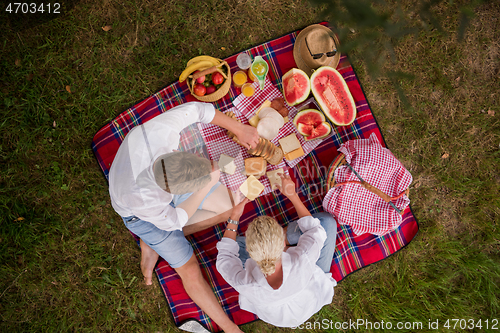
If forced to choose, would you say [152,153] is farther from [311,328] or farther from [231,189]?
[311,328]

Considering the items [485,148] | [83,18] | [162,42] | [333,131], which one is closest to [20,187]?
[83,18]

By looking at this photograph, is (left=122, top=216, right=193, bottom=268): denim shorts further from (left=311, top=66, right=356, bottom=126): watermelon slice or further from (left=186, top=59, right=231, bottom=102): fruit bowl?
(left=311, top=66, right=356, bottom=126): watermelon slice

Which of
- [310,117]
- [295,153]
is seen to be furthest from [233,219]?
[310,117]

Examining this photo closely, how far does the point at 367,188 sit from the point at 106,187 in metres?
3.10

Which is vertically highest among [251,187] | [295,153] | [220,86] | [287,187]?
[220,86]

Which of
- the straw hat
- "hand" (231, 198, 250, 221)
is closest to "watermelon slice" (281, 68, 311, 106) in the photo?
the straw hat

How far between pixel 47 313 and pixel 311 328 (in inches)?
130

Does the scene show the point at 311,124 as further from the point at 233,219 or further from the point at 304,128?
the point at 233,219

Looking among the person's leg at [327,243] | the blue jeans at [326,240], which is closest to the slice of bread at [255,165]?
the blue jeans at [326,240]

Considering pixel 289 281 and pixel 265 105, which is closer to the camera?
pixel 289 281

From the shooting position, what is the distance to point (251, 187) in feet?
10.7

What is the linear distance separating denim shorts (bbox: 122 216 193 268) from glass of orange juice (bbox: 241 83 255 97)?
1743 millimetres

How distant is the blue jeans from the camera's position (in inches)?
122

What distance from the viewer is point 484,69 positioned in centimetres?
373
